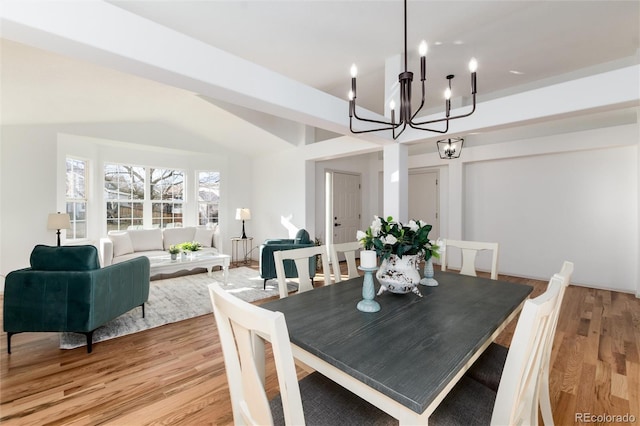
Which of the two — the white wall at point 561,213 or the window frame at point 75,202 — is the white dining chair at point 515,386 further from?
the window frame at point 75,202

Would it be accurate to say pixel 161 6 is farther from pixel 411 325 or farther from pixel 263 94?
pixel 411 325

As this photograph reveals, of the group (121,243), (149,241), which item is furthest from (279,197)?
(121,243)

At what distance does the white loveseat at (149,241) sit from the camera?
4.57m

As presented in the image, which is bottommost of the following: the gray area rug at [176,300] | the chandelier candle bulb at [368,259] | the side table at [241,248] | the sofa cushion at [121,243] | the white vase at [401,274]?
the gray area rug at [176,300]

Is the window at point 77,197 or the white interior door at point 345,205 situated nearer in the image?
the window at point 77,197

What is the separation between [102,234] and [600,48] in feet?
25.9

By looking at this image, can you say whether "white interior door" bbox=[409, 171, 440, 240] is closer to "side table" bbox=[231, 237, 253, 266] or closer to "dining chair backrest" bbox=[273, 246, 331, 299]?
"side table" bbox=[231, 237, 253, 266]

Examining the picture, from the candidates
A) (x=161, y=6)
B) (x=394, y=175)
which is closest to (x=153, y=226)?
(x=161, y=6)

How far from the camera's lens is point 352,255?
245 cm

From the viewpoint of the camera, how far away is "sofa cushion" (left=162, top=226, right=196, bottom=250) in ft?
17.8

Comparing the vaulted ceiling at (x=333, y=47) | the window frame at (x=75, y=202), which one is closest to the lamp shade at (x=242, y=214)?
the vaulted ceiling at (x=333, y=47)

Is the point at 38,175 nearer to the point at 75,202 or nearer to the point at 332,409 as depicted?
the point at 75,202

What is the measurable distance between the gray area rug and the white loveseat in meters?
0.76

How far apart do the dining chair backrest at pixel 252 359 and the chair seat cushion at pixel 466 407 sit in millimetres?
592
